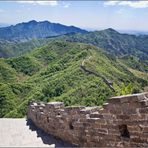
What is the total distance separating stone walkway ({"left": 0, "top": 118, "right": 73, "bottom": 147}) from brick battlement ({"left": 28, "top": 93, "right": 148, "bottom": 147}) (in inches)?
13.2

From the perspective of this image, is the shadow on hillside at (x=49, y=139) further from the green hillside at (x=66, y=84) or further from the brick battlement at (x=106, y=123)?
the green hillside at (x=66, y=84)

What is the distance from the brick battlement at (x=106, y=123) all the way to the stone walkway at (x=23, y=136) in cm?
34

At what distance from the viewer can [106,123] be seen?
9.40 m

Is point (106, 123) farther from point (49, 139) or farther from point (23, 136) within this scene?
point (23, 136)

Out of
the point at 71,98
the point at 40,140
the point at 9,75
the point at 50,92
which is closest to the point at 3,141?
the point at 40,140

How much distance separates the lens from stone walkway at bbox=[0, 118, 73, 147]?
11422 mm

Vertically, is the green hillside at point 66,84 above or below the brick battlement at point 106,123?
below

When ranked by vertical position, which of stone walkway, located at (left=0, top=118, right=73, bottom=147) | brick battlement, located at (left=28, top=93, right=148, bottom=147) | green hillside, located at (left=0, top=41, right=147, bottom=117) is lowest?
green hillside, located at (left=0, top=41, right=147, bottom=117)

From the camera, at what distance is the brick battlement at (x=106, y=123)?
834cm

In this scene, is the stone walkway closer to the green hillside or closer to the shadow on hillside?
the shadow on hillside

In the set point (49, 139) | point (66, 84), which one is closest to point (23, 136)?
point (49, 139)

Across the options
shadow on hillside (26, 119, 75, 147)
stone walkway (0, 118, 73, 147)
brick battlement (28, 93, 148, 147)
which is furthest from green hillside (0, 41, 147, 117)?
brick battlement (28, 93, 148, 147)

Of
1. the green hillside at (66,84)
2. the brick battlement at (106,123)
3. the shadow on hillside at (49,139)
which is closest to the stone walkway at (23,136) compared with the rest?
the shadow on hillside at (49,139)

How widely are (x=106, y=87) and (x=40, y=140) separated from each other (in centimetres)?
6859
